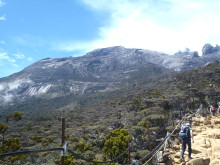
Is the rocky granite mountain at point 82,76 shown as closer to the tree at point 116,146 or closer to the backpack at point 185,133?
the tree at point 116,146

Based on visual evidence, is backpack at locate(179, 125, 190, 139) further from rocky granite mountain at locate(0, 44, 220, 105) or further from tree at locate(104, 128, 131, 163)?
rocky granite mountain at locate(0, 44, 220, 105)

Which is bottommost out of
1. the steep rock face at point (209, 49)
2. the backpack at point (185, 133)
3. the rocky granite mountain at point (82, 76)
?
the backpack at point (185, 133)

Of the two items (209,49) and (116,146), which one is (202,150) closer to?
(116,146)

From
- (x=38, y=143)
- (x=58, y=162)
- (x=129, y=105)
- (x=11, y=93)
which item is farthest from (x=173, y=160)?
(x=11, y=93)

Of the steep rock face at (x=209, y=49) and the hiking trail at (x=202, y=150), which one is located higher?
the steep rock face at (x=209, y=49)

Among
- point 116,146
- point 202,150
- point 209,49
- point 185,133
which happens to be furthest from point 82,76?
point 185,133

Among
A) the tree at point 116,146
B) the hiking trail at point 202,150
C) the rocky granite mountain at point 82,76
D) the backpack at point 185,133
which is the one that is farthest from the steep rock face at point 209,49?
the backpack at point 185,133

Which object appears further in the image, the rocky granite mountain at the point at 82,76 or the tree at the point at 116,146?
the rocky granite mountain at the point at 82,76

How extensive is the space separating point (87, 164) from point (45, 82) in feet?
443

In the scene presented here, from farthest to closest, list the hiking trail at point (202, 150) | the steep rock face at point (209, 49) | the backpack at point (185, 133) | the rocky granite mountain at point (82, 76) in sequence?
the steep rock face at point (209, 49)
the rocky granite mountain at point (82, 76)
the backpack at point (185, 133)
the hiking trail at point (202, 150)

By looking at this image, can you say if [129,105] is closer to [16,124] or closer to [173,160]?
[16,124]

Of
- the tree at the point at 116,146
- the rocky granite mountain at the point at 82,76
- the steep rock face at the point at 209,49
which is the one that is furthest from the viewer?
the steep rock face at the point at 209,49

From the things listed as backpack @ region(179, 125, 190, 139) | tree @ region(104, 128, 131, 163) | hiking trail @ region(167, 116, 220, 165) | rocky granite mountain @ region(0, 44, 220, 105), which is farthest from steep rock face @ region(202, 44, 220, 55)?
backpack @ region(179, 125, 190, 139)

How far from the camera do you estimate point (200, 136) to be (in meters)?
9.71
